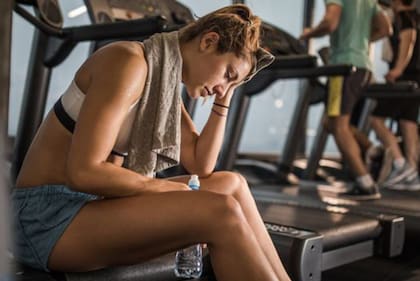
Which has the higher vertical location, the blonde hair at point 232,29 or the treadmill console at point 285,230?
the blonde hair at point 232,29

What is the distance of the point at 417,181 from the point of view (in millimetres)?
4684

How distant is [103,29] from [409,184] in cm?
321

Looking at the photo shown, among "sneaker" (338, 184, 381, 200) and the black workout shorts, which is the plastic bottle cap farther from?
the black workout shorts

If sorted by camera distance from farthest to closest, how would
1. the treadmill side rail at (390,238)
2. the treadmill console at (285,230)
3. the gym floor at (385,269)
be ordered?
1. the treadmill side rail at (390,238)
2. the gym floor at (385,269)
3. the treadmill console at (285,230)

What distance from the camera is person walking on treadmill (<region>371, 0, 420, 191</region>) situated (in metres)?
4.41

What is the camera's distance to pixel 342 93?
3.55 m

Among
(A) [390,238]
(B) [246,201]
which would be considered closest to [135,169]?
(B) [246,201]

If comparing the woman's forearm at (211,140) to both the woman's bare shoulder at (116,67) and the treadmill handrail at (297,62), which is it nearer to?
the woman's bare shoulder at (116,67)

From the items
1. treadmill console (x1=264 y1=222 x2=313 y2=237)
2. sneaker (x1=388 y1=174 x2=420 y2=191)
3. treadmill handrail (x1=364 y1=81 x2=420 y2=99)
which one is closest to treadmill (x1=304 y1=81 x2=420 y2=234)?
treadmill handrail (x1=364 y1=81 x2=420 y2=99)

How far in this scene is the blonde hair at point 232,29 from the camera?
145 centimetres

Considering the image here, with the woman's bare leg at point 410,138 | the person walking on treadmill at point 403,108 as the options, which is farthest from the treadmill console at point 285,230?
the woman's bare leg at point 410,138

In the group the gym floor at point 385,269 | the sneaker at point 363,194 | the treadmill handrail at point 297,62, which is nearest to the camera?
the gym floor at point 385,269

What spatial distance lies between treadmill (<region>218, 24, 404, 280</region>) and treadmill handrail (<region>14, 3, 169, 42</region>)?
37.5 inches

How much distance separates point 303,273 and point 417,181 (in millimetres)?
3065
